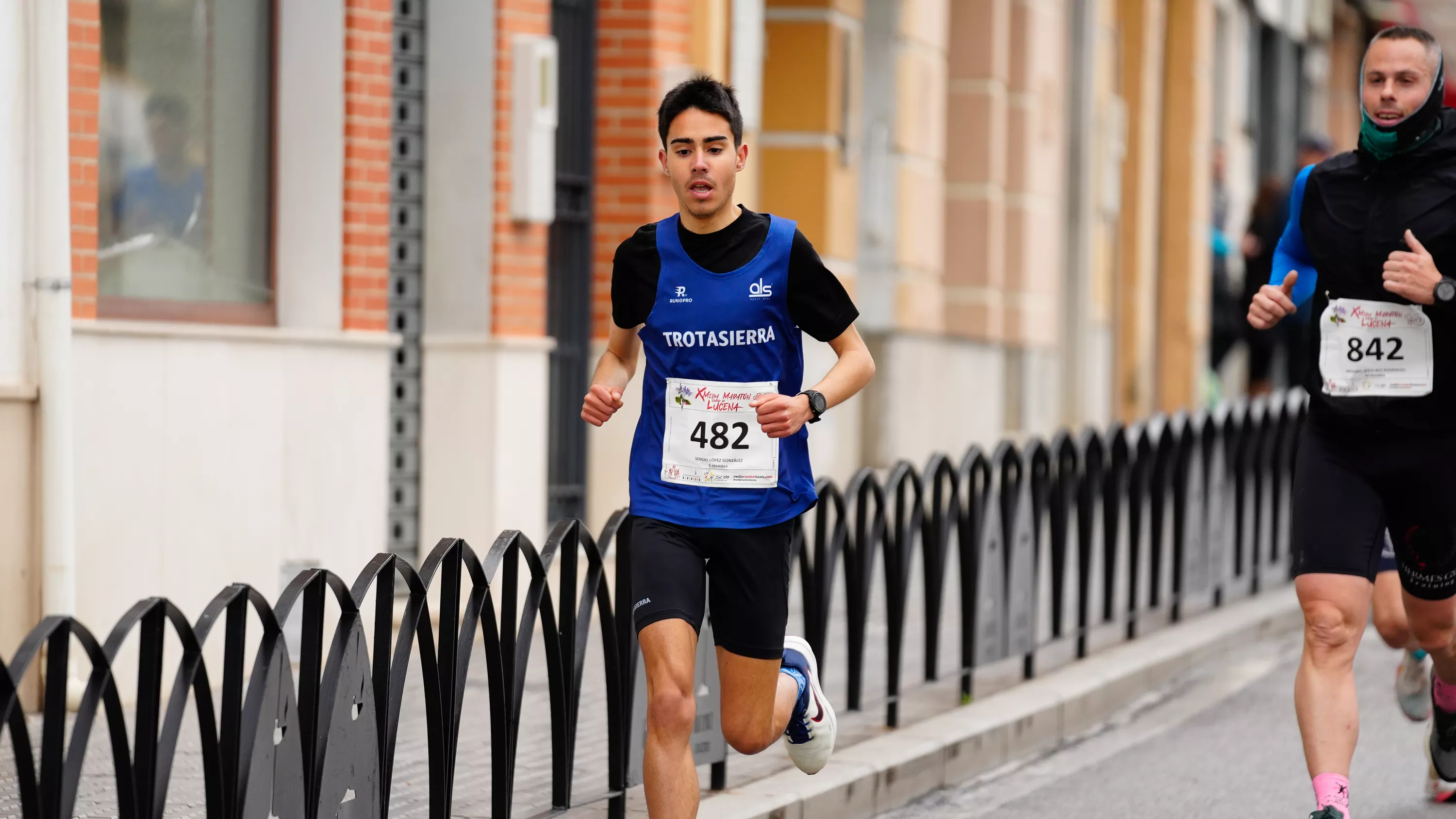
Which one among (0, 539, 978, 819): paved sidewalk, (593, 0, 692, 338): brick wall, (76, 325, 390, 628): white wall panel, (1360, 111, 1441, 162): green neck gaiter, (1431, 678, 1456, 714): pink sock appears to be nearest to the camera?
(1360, 111, 1441, 162): green neck gaiter

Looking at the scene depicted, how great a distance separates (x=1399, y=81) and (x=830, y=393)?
1769mm

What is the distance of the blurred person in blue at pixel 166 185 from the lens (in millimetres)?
9070

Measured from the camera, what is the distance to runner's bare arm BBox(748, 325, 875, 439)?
5359 millimetres

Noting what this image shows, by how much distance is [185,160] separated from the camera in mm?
9375

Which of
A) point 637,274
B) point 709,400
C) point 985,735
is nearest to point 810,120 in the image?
point 985,735

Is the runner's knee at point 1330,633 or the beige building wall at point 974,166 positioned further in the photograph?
the beige building wall at point 974,166

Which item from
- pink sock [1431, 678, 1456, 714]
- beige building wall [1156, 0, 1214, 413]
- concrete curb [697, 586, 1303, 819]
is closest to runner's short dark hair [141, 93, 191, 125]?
concrete curb [697, 586, 1303, 819]

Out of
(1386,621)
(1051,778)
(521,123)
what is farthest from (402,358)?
(1386,621)

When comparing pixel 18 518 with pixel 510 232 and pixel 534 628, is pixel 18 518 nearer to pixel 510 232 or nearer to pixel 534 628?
pixel 534 628

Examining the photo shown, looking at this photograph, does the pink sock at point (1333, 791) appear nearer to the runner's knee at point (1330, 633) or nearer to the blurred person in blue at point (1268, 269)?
the runner's knee at point (1330, 633)

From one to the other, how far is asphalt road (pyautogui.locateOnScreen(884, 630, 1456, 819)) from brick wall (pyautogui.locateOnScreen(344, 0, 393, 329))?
3525 millimetres

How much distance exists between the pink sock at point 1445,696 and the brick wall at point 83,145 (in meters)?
4.76

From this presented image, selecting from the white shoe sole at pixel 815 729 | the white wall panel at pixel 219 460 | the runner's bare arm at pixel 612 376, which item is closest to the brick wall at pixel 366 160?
the white wall panel at pixel 219 460

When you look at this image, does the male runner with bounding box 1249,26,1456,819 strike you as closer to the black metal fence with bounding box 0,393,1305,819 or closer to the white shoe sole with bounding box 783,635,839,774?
the white shoe sole with bounding box 783,635,839,774
